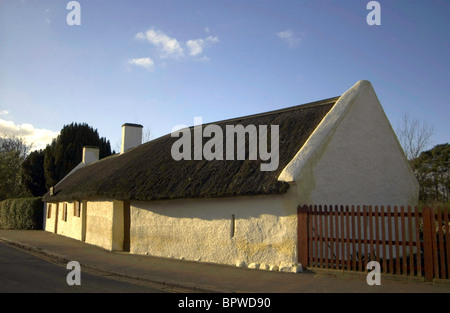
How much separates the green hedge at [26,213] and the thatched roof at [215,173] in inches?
554

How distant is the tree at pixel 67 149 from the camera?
33.6 m

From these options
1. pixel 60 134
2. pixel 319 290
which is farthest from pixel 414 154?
pixel 60 134

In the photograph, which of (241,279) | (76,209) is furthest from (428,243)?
(76,209)

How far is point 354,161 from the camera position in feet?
37.3

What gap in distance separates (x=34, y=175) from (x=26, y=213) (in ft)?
27.1

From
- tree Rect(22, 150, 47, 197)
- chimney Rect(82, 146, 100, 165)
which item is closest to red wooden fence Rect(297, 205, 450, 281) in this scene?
chimney Rect(82, 146, 100, 165)

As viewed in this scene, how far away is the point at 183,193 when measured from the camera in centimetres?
1216

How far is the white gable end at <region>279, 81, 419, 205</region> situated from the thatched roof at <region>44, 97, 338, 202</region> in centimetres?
67

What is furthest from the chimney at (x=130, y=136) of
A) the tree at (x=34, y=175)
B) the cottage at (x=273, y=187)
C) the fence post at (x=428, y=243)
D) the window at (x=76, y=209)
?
the fence post at (x=428, y=243)

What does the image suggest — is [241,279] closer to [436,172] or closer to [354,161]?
[354,161]

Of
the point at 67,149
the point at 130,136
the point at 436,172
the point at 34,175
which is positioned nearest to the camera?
the point at 130,136
